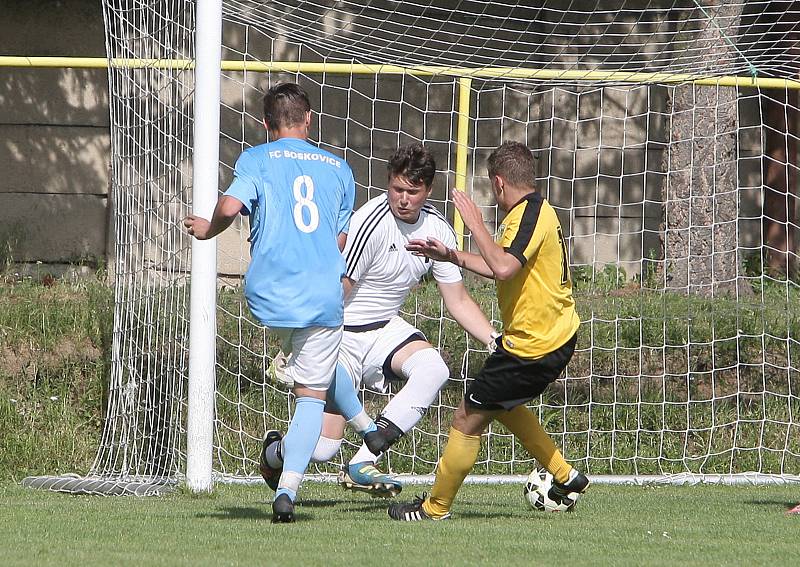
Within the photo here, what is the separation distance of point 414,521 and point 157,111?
130 inches

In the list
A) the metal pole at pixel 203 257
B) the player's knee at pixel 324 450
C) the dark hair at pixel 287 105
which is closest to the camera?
the dark hair at pixel 287 105

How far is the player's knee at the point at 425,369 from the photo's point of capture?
6660 mm

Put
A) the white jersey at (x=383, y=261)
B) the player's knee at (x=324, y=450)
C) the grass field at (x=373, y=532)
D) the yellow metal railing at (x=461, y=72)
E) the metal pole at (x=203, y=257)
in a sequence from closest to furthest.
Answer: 1. the grass field at (x=373, y=532)
2. the player's knee at (x=324, y=450)
3. the white jersey at (x=383, y=261)
4. the metal pole at (x=203, y=257)
5. the yellow metal railing at (x=461, y=72)

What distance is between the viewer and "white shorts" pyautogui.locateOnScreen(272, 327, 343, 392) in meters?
5.72

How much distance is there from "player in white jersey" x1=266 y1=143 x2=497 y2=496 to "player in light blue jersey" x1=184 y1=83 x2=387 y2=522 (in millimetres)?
736

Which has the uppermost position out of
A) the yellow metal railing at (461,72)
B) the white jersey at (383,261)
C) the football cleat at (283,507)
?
the yellow metal railing at (461,72)

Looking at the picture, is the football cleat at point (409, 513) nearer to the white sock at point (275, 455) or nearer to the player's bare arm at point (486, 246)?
the white sock at point (275, 455)

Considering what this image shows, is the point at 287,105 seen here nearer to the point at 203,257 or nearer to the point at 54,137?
the point at 203,257

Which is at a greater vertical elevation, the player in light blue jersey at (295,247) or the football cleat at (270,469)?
the player in light blue jersey at (295,247)

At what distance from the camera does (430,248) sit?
221 inches

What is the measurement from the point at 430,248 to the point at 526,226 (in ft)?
1.87

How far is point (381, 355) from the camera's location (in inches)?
269

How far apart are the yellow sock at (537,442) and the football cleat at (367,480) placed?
0.70 metres

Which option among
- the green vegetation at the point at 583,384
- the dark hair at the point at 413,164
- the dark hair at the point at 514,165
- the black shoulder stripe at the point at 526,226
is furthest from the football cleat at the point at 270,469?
the green vegetation at the point at 583,384
